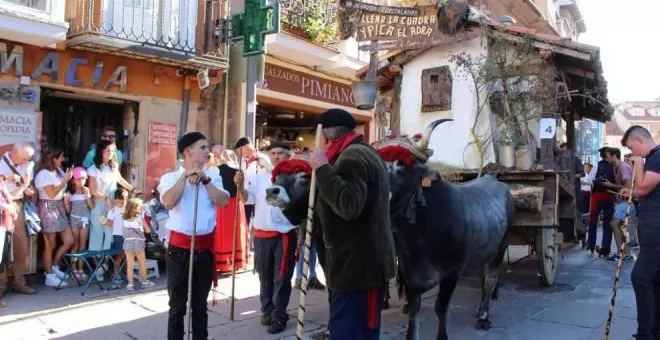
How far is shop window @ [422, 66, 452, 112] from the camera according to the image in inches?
412

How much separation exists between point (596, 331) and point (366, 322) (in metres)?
3.33

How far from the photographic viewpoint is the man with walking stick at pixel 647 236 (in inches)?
182

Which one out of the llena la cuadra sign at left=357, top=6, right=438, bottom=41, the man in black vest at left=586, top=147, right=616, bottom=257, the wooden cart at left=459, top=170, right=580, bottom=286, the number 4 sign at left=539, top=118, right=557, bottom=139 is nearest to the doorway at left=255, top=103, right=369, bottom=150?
the llena la cuadra sign at left=357, top=6, right=438, bottom=41

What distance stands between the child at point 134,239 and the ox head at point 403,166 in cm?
420

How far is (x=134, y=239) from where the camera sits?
7344mm

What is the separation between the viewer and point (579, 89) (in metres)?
9.96

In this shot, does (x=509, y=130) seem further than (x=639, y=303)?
Yes

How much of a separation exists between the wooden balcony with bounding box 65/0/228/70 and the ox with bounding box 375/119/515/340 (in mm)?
5832

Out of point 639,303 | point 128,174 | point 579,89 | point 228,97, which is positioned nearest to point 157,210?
point 128,174

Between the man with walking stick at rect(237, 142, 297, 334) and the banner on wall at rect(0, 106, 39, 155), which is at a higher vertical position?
the banner on wall at rect(0, 106, 39, 155)

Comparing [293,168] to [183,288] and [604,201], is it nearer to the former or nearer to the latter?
[183,288]

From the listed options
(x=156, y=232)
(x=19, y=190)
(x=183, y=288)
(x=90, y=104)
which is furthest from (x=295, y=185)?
(x=90, y=104)

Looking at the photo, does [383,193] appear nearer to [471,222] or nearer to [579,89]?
[471,222]

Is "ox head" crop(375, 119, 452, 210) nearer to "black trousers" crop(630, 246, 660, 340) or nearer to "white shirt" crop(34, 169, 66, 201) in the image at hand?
"black trousers" crop(630, 246, 660, 340)
